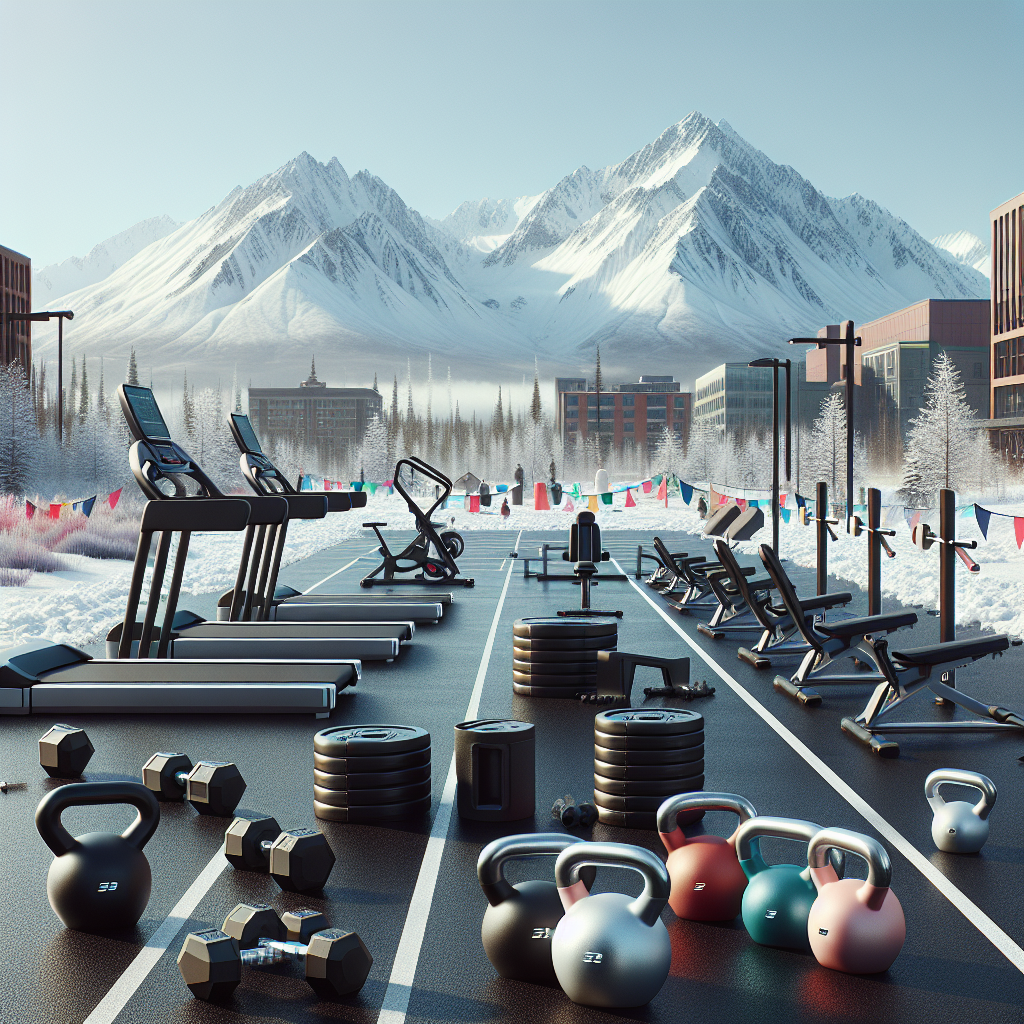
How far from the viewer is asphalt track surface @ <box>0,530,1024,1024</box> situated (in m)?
3.95

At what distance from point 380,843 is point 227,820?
1001 millimetres

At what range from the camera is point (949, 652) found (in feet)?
24.5

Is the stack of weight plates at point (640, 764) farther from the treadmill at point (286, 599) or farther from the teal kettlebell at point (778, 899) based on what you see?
the treadmill at point (286, 599)

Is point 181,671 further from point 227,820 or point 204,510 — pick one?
point 227,820

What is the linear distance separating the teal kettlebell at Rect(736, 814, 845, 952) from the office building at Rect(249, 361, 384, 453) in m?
189

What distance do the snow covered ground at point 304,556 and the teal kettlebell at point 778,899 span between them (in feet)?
31.3

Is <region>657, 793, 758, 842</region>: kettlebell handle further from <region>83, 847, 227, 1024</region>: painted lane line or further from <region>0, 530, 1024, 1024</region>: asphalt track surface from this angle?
<region>83, 847, 227, 1024</region>: painted lane line

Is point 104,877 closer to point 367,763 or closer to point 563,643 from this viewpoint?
point 367,763

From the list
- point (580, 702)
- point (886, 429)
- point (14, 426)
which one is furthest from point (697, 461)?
point (580, 702)

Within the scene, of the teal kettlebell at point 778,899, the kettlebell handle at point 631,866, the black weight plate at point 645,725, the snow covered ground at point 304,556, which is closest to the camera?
the kettlebell handle at point 631,866

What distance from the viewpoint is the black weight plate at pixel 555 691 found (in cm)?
968

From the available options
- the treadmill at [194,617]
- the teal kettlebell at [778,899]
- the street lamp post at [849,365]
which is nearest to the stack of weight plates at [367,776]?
the teal kettlebell at [778,899]

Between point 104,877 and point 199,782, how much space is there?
163 cm

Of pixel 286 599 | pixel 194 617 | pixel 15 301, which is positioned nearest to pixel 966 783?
pixel 194 617
